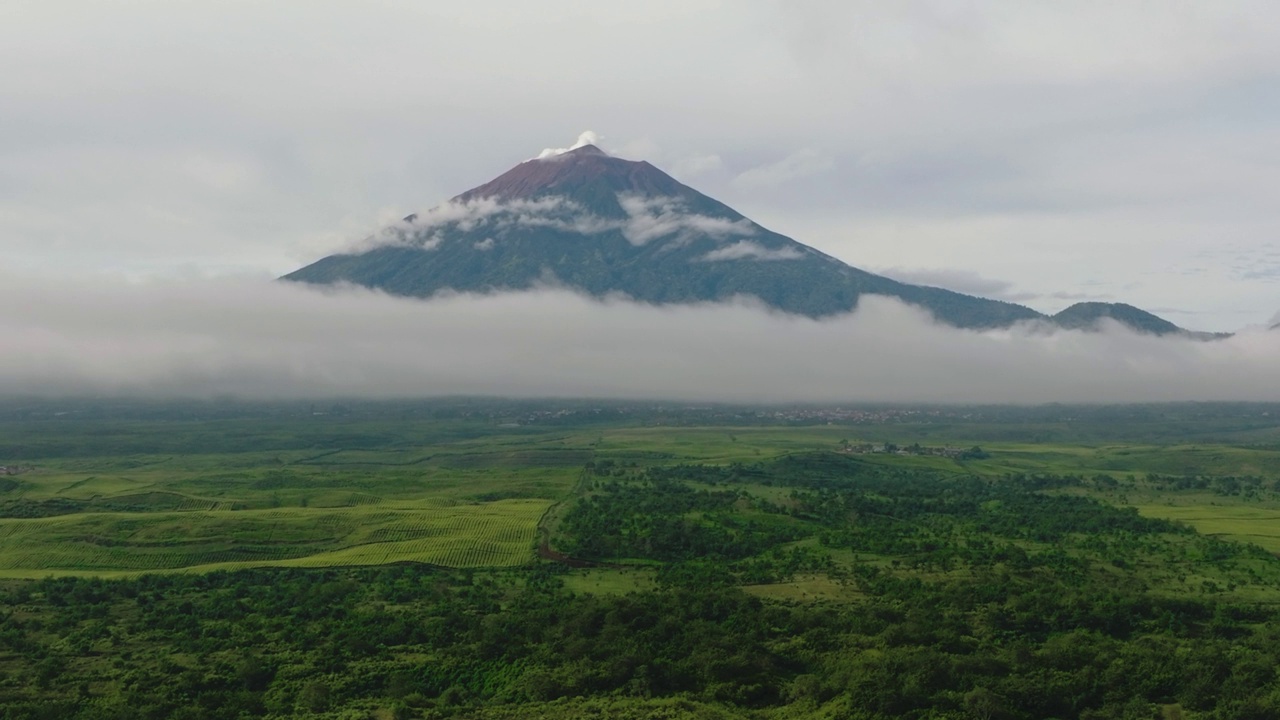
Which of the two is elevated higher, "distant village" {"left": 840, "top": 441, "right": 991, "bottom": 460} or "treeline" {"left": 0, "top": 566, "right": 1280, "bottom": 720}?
"distant village" {"left": 840, "top": 441, "right": 991, "bottom": 460}

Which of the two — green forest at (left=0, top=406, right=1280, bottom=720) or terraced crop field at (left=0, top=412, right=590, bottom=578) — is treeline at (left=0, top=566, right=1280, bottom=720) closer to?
green forest at (left=0, top=406, right=1280, bottom=720)

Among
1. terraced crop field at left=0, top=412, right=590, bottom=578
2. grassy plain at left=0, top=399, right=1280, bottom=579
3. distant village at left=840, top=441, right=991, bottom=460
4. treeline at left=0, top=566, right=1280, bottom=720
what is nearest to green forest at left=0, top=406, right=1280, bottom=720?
treeline at left=0, top=566, right=1280, bottom=720

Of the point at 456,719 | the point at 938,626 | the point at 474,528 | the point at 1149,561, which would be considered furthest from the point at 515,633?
the point at 1149,561

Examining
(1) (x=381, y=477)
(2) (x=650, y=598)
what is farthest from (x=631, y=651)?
(1) (x=381, y=477)

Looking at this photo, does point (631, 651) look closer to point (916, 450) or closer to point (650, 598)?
point (650, 598)

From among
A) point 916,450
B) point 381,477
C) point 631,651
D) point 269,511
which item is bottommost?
point 631,651

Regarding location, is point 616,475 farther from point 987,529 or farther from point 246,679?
point 246,679

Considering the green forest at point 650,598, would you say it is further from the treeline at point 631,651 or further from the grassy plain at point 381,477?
the grassy plain at point 381,477

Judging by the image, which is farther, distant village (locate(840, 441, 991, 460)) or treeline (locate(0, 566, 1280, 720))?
distant village (locate(840, 441, 991, 460))

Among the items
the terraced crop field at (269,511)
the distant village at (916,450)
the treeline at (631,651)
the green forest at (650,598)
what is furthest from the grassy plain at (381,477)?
A: the treeline at (631,651)
